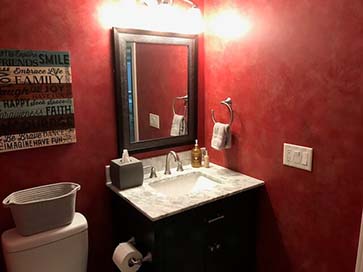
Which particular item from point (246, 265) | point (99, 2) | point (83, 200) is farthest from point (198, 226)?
point (99, 2)

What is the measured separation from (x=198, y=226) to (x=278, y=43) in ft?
3.55

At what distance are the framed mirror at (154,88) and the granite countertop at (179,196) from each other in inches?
9.8

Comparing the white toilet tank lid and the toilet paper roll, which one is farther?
the toilet paper roll

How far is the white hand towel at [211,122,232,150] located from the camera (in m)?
1.96

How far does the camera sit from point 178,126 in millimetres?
2133

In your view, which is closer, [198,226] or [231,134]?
[198,226]

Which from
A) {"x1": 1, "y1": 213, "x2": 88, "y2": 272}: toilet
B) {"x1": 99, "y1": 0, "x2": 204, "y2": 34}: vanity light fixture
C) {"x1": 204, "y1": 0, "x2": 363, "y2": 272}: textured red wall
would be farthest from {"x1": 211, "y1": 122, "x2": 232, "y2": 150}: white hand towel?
{"x1": 1, "y1": 213, "x2": 88, "y2": 272}: toilet

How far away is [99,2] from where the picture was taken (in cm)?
167

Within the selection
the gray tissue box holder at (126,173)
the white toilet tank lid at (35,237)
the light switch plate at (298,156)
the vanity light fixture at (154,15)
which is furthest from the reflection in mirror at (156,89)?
the light switch plate at (298,156)

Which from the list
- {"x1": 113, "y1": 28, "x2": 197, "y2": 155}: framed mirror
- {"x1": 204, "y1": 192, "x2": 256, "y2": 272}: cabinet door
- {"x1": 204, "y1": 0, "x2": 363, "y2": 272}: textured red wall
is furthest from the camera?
{"x1": 113, "y1": 28, "x2": 197, "y2": 155}: framed mirror

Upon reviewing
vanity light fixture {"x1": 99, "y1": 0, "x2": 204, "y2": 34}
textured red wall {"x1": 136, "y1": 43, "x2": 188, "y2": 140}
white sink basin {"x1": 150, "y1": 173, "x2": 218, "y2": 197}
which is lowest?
white sink basin {"x1": 150, "y1": 173, "x2": 218, "y2": 197}

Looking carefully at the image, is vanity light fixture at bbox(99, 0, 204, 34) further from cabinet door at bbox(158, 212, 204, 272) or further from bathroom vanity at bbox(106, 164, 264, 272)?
cabinet door at bbox(158, 212, 204, 272)

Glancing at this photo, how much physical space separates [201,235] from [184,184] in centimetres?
45

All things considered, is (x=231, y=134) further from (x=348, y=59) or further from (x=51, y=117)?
(x=51, y=117)
